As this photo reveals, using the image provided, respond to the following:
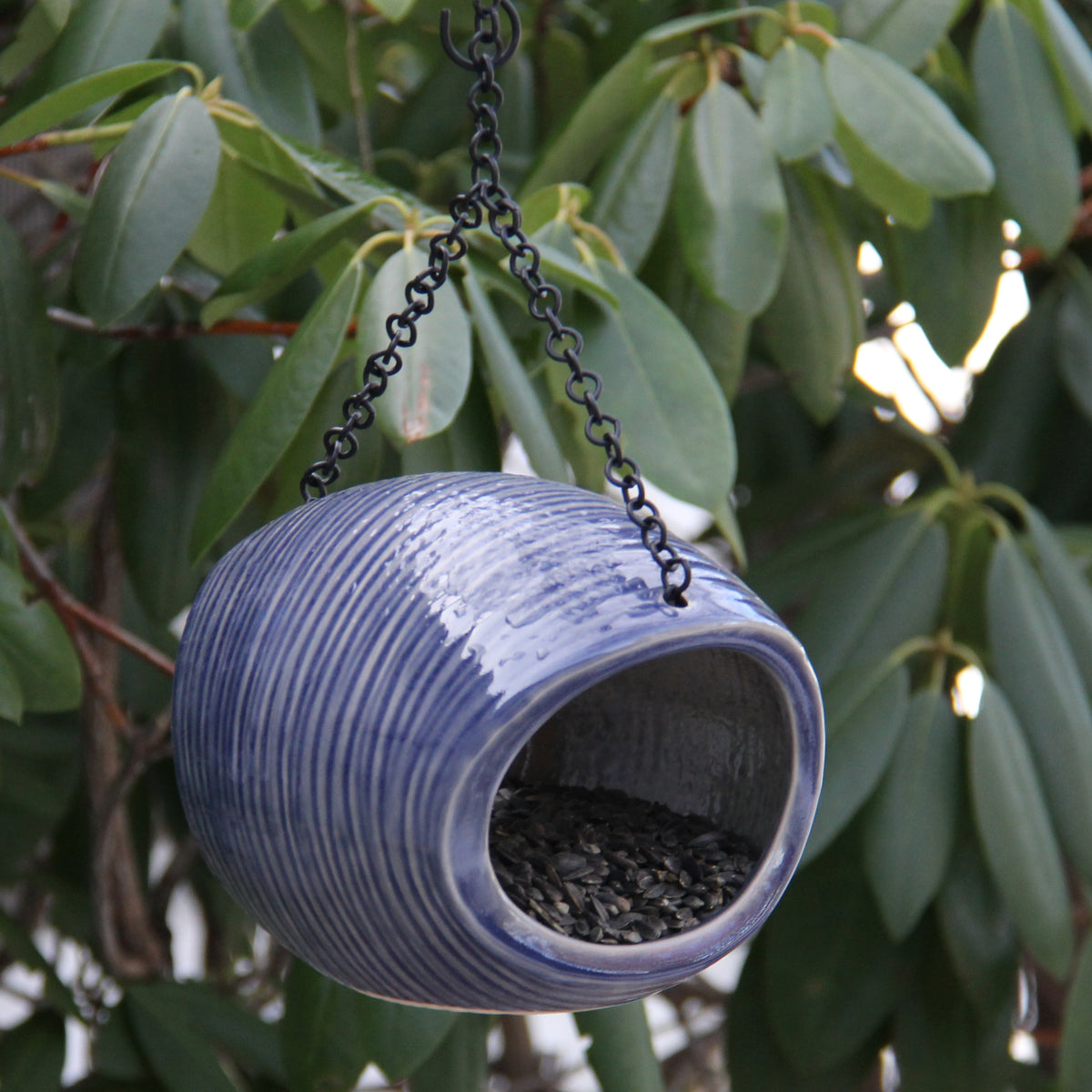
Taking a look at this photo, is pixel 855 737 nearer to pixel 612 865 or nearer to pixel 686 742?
pixel 686 742

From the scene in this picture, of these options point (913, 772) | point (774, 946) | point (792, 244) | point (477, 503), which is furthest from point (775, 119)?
point (774, 946)

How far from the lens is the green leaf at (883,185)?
984mm

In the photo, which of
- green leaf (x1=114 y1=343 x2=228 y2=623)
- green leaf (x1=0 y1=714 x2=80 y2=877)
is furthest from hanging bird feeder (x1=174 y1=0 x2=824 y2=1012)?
green leaf (x1=0 y1=714 x2=80 y2=877)

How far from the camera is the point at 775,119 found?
93 centimetres

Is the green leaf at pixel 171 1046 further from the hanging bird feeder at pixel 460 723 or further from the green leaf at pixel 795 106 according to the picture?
the green leaf at pixel 795 106

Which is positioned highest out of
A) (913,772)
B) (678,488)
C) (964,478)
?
(678,488)

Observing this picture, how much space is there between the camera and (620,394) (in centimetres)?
86

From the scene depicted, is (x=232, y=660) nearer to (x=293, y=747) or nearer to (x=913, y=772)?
(x=293, y=747)

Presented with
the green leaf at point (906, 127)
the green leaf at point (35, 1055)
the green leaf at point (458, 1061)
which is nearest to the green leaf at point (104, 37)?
the green leaf at point (906, 127)

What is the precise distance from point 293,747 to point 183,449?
0.71 metres

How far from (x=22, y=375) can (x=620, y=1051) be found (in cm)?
68

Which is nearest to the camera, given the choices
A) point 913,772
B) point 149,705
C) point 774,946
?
point 913,772

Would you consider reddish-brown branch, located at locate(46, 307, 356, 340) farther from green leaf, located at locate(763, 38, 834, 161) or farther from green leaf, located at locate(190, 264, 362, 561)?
green leaf, located at locate(763, 38, 834, 161)

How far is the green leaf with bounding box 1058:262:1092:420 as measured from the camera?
1474 mm
